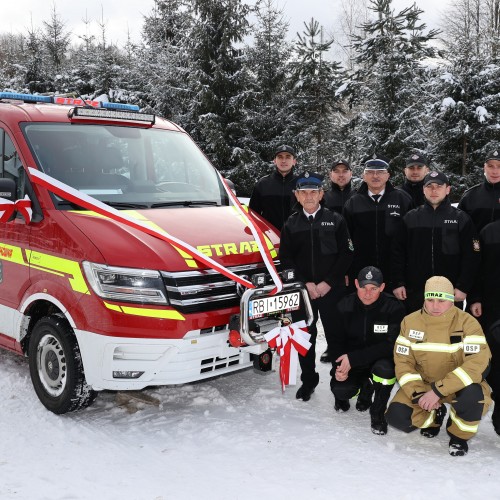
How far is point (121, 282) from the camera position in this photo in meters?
3.76

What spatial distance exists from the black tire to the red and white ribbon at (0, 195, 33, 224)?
2.64 feet

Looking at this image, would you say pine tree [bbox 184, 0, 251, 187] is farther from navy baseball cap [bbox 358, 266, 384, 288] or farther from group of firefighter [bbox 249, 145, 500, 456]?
navy baseball cap [bbox 358, 266, 384, 288]

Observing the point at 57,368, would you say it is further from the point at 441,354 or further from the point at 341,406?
the point at 441,354

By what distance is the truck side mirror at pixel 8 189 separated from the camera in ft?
13.7

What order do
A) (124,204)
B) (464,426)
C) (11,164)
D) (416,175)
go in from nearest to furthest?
(464,426) → (124,204) → (11,164) → (416,175)

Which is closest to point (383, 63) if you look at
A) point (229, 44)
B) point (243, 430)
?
point (229, 44)

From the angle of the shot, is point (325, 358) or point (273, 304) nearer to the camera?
point (273, 304)

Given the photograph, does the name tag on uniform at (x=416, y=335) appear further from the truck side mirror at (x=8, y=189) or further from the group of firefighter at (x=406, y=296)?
the truck side mirror at (x=8, y=189)

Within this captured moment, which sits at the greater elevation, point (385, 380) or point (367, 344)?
point (367, 344)

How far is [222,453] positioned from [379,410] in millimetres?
1221

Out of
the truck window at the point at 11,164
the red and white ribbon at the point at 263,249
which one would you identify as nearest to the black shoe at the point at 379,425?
the red and white ribbon at the point at 263,249

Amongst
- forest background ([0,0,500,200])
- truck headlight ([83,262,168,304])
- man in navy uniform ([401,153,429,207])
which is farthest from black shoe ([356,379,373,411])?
forest background ([0,0,500,200])

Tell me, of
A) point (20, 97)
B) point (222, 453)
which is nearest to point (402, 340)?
point (222, 453)

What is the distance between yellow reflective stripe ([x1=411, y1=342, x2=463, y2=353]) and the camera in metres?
3.91
